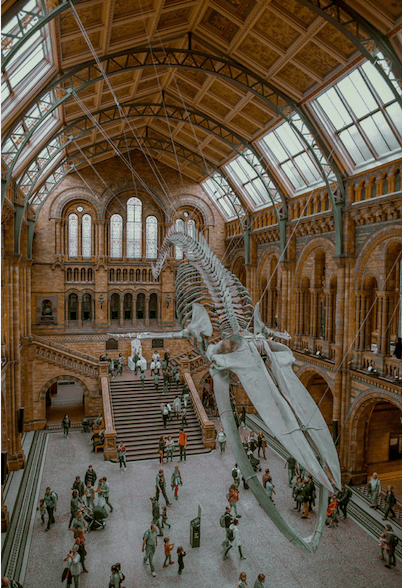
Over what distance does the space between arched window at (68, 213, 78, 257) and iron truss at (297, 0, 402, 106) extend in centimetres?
2047

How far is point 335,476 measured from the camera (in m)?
5.10

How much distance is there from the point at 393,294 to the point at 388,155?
4888 mm

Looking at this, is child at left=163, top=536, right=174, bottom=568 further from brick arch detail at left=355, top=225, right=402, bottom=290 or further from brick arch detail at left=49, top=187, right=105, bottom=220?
brick arch detail at left=49, top=187, right=105, bottom=220

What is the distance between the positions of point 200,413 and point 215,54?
52.1ft

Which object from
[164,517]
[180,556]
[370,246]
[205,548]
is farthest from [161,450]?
[370,246]

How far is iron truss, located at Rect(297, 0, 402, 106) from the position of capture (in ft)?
37.7

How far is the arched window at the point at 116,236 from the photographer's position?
2947 centimetres

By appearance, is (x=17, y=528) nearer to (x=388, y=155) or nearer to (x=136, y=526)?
(x=136, y=526)

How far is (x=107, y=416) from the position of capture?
20469mm

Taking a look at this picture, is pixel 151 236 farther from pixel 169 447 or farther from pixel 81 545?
pixel 81 545

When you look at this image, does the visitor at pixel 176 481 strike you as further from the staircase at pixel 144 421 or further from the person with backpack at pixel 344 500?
the person with backpack at pixel 344 500

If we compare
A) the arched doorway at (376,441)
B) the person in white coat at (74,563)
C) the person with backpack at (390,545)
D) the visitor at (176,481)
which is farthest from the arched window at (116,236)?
the person with backpack at (390,545)

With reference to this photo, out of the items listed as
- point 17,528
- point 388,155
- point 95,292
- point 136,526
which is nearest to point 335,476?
point 136,526

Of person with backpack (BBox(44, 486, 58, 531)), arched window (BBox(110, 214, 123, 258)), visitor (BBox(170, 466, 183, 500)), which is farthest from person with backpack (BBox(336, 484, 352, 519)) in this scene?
arched window (BBox(110, 214, 123, 258))
